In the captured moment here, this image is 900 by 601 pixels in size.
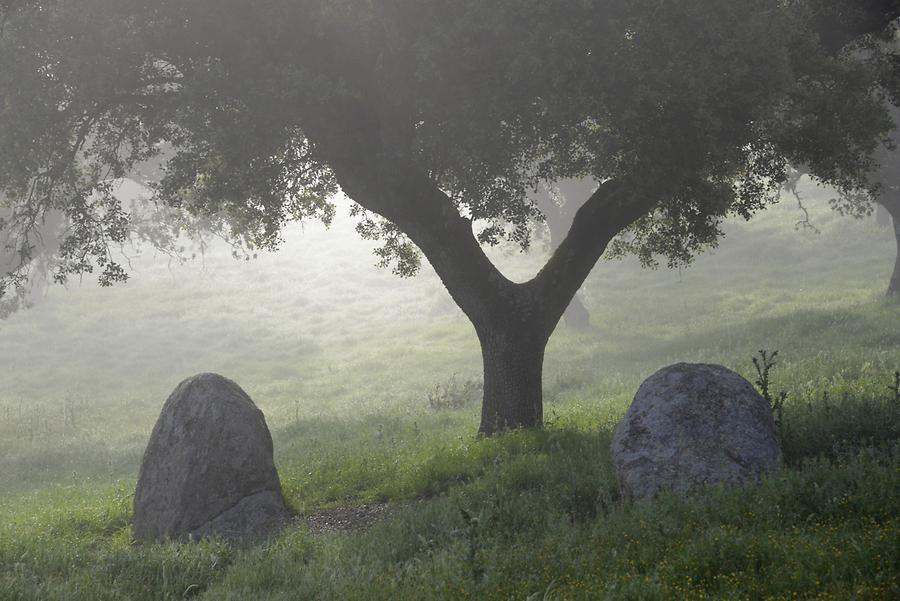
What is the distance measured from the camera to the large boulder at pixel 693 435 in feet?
31.5

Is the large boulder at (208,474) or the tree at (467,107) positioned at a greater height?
the tree at (467,107)

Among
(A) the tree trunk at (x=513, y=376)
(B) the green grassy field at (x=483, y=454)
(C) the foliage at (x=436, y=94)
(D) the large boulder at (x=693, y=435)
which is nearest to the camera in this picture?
(B) the green grassy field at (x=483, y=454)

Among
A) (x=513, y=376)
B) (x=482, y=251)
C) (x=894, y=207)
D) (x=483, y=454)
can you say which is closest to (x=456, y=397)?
(x=513, y=376)

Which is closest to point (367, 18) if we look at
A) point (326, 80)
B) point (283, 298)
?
point (326, 80)

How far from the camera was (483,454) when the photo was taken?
13328mm

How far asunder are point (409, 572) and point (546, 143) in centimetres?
997

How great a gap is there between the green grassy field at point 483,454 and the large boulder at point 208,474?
0.68 m

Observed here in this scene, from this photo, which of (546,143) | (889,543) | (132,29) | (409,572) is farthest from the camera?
(546,143)

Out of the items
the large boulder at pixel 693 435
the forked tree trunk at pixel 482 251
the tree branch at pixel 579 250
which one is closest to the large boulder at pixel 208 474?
the forked tree trunk at pixel 482 251

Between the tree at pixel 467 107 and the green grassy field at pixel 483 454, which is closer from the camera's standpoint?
the green grassy field at pixel 483 454

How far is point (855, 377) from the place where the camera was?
54.3ft

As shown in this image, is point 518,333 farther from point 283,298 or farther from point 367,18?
point 283,298

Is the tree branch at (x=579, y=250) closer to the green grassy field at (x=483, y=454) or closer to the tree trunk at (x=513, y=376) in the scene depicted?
the tree trunk at (x=513, y=376)

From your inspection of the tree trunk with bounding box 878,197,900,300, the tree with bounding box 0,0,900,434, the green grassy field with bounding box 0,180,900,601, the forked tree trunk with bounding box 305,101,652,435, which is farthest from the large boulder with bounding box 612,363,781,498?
the tree trunk with bounding box 878,197,900,300
